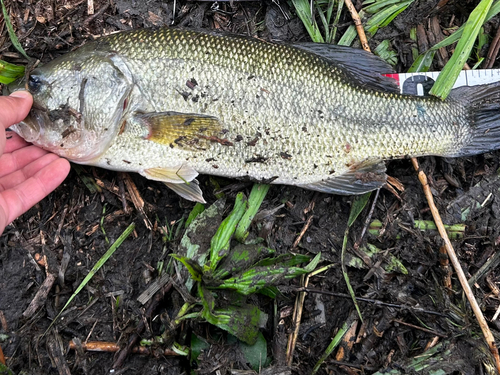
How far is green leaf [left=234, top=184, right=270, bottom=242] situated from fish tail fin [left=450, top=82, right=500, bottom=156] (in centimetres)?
178

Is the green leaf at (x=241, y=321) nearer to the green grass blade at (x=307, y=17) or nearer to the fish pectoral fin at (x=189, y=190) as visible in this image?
the fish pectoral fin at (x=189, y=190)

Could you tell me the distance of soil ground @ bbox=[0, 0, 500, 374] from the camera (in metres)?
3.18

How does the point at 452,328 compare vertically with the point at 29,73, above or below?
below

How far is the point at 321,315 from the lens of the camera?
3.39m

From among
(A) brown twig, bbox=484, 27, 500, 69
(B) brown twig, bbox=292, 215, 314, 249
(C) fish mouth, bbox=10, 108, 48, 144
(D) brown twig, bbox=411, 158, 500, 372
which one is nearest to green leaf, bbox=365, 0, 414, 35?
(A) brown twig, bbox=484, 27, 500, 69

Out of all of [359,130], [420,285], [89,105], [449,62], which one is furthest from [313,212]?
[89,105]

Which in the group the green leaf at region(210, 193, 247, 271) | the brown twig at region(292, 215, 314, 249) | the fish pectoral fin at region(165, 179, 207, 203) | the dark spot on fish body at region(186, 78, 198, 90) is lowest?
the brown twig at region(292, 215, 314, 249)

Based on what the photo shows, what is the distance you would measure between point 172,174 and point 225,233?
2.22ft

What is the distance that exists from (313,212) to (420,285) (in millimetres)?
1128

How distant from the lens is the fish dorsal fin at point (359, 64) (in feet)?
11.4

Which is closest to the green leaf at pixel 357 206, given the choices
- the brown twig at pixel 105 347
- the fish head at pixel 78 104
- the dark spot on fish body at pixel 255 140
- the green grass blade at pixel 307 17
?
the dark spot on fish body at pixel 255 140

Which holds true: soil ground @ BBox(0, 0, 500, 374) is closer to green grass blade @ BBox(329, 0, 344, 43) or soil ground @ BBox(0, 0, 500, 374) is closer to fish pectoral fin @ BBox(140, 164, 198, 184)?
green grass blade @ BBox(329, 0, 344, 43)

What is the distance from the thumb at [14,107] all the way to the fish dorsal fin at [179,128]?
802 millimetres

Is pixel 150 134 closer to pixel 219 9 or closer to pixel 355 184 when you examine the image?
pixel 219 9
